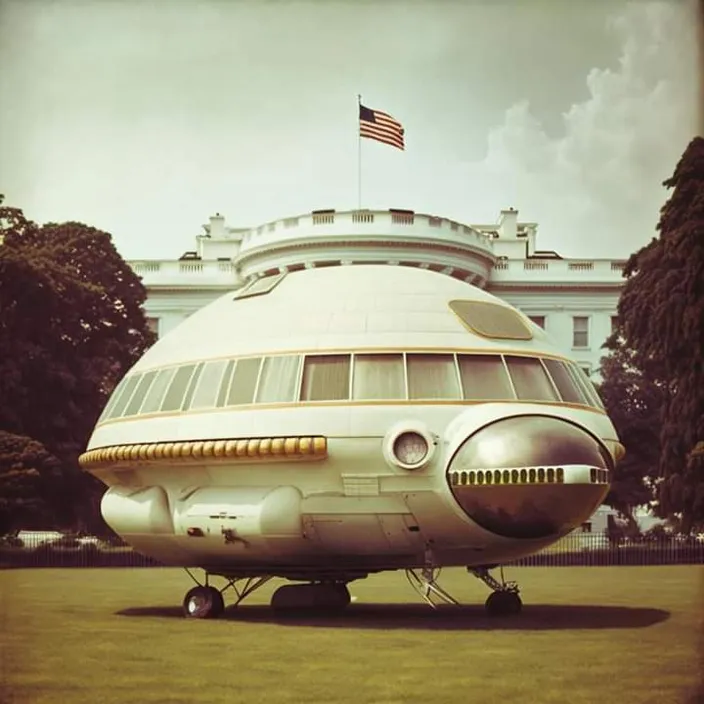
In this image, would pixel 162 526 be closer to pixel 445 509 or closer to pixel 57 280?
pixel 445 509

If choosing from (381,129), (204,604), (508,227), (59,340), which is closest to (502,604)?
(204,604)

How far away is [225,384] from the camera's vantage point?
17.0 meters

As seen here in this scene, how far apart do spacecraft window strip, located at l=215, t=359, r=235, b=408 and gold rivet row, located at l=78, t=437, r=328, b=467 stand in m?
0.64

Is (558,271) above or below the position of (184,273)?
above

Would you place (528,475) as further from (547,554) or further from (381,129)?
(547,554)

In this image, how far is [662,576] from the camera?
30641 mm

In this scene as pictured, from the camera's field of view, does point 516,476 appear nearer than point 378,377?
Yes

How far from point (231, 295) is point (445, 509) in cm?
588

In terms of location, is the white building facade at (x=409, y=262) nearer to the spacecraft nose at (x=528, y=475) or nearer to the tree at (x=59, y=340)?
the tree at (x=59, y=340)

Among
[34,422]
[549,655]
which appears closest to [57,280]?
[34,422]

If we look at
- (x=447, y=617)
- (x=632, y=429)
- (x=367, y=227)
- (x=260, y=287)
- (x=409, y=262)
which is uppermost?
(x=367, y=227)

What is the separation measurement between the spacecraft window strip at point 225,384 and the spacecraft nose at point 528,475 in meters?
3.45

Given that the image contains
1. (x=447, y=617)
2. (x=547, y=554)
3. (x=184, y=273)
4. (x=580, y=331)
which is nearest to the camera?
(x=447, y=617)

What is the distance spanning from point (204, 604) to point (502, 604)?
4445 mm
